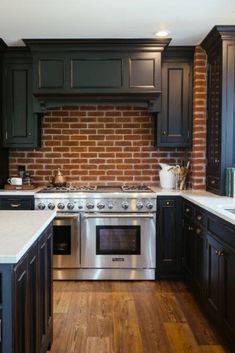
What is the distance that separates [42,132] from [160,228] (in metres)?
1.82

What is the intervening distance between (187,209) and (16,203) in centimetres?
174

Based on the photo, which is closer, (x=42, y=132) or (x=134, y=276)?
(x=134, y=276)

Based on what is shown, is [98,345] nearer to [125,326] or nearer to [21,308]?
[125,326]

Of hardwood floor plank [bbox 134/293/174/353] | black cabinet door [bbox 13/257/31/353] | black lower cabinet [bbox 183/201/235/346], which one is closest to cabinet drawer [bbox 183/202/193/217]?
black lower cabinet [bbox 183/201/235/346]

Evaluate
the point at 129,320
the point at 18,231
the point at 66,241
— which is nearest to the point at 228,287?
the point at 129,320

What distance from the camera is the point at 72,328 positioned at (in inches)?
116

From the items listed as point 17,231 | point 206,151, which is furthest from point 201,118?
point 17,231

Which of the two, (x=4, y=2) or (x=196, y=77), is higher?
(x=4, y=2)

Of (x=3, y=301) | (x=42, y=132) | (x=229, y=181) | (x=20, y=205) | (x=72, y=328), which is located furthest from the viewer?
(x=42, y=132)

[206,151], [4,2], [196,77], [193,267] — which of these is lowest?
[193,267]

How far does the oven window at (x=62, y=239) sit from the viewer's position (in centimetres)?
403

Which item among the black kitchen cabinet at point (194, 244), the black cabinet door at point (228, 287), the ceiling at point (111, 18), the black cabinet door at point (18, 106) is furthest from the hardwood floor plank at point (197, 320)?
the ceiling at point (111, 18)

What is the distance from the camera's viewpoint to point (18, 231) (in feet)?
6.57

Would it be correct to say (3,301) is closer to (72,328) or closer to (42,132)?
(72,328)
